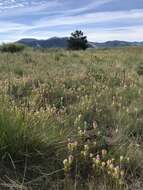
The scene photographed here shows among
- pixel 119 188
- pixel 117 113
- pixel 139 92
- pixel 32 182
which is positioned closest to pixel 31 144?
pixel 32 182

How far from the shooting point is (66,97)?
7539 millimetres

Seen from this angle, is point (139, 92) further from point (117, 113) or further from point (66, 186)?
point (66, 186)

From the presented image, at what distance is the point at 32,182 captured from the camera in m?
3.85

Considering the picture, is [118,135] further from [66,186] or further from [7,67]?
[7,67]

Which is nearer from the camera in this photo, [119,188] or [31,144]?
[119,188]

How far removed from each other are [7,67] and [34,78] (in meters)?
2.99

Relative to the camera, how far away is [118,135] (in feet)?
16.0

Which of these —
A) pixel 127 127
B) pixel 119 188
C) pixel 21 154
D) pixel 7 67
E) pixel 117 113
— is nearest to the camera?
pixel 119 188

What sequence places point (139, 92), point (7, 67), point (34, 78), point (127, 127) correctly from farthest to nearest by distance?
point (7, 67)
point (34, 78)
point (139, 92)
point (127, 127)

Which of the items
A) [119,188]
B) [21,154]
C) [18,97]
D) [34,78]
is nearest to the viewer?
[119,188]

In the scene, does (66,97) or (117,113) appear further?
(66,97)

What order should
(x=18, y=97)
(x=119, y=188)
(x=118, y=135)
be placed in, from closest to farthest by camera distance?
(x=119, y=188), (x=118, y=135), (x=18, y=97)

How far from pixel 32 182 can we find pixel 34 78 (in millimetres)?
5841

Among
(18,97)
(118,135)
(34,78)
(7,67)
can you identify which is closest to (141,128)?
(118,135)
